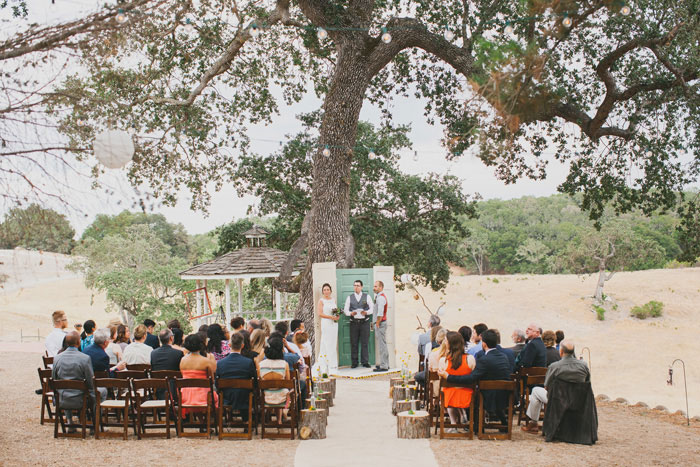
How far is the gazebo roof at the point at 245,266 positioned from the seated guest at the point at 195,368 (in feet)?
29.9

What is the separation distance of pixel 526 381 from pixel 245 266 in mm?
10161

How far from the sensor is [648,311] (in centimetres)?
4750

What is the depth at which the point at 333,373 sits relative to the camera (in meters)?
13.1

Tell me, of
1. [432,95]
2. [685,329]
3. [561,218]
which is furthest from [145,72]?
[561,218]

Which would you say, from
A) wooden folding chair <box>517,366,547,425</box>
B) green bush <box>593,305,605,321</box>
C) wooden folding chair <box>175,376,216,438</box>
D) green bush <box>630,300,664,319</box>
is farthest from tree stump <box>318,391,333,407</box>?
green bush <box>630,300,664,319</box>

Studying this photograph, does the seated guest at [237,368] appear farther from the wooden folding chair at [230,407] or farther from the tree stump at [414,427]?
the tree stump at [414,427]

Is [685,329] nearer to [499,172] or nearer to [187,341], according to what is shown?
[499,172]

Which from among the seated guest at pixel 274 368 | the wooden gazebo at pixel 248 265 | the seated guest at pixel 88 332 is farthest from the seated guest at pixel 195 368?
the wooden gazebo at pixel 248 265

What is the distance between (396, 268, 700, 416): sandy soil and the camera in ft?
112

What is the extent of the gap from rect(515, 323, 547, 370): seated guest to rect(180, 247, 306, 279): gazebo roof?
30.1ft

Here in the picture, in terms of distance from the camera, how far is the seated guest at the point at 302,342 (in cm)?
928

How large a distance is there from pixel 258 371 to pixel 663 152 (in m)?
9.90

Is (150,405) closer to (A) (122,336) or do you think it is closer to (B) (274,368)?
(B) (274,368)

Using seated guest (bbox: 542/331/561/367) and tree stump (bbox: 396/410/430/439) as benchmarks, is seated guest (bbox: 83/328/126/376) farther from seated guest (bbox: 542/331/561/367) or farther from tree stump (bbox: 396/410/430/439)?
seated guest (bbox: 542/331/561/367)
